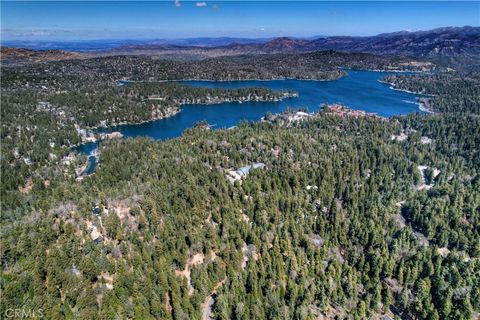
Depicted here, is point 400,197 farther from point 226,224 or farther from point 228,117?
point 228,117

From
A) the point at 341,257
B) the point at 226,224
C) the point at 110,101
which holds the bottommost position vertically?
the point at 341,257

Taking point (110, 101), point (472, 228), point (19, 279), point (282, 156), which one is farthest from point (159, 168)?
point (110, 101)

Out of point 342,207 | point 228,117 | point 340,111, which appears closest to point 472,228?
point 342,207

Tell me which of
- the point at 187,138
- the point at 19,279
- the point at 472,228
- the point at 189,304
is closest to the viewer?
the point at 19,279

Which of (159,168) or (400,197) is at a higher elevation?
(159,168)

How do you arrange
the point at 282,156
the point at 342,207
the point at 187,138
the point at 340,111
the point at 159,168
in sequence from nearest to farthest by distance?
the point at 342,207
the point at 159,168
the point at 282,156
the point at 187,138
the point at 340,111

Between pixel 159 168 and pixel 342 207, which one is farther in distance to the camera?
pixel 159 168
